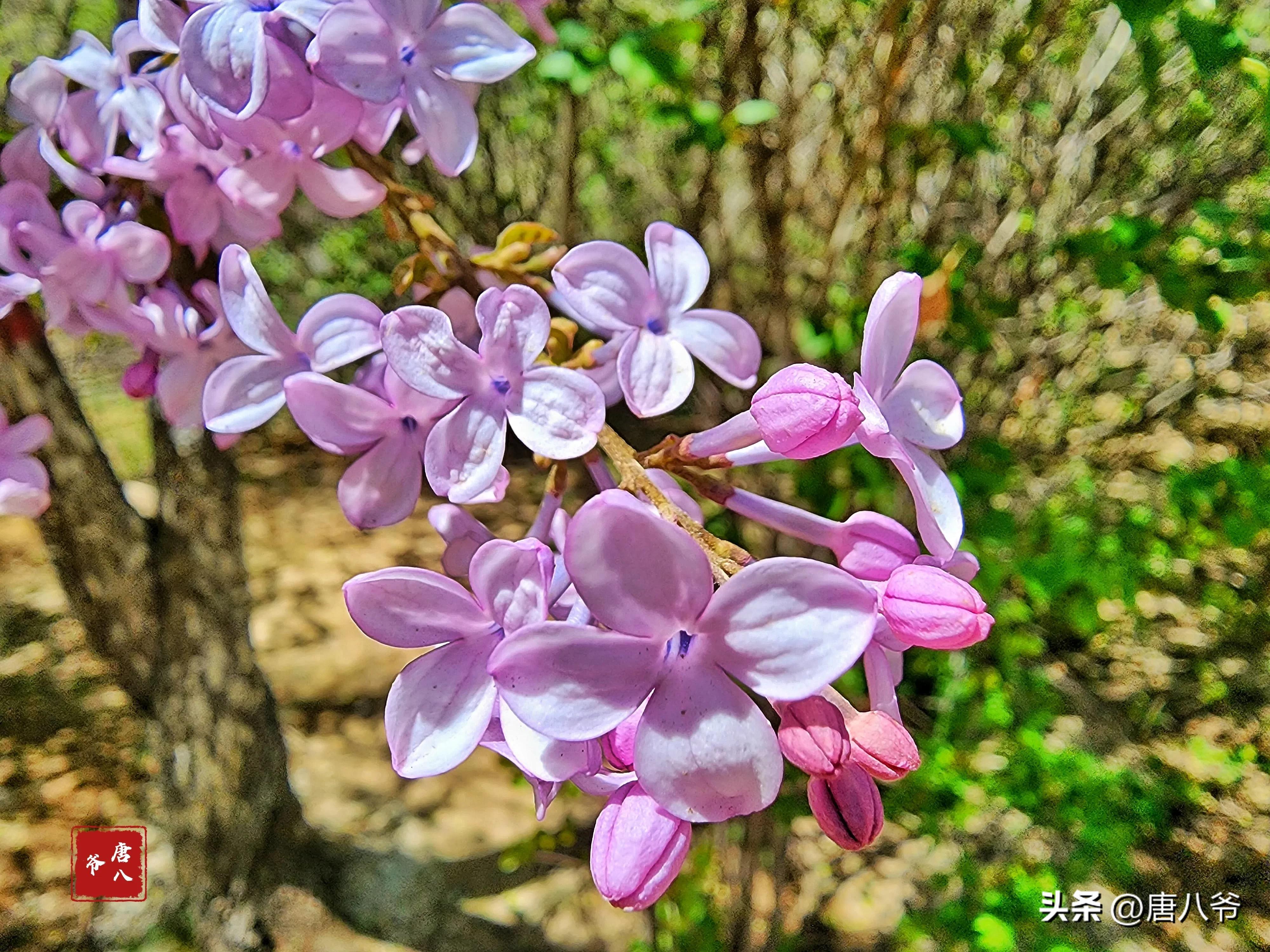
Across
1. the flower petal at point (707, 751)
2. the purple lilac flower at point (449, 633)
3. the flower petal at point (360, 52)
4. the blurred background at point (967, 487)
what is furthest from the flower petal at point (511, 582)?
the blurred background at point (967, 487)

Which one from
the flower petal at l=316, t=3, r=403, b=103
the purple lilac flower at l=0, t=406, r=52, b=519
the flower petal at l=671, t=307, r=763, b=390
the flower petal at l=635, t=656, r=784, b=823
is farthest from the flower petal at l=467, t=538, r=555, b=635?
the purple lilac flower at l=0, t=406, r=52, b=519

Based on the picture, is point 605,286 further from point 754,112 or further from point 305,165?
point 754,112

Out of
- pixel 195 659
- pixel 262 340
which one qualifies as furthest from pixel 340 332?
pixel 195 659

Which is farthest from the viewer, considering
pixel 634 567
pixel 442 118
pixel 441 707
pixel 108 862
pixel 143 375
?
pixel 108 862

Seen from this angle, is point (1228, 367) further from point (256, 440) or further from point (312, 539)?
point (256, 440)

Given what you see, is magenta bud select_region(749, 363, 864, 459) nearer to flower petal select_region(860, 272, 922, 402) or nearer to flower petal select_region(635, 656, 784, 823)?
flower petal select_region(860, 272, 922, 402)

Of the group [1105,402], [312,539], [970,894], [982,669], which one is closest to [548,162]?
[312,539]
